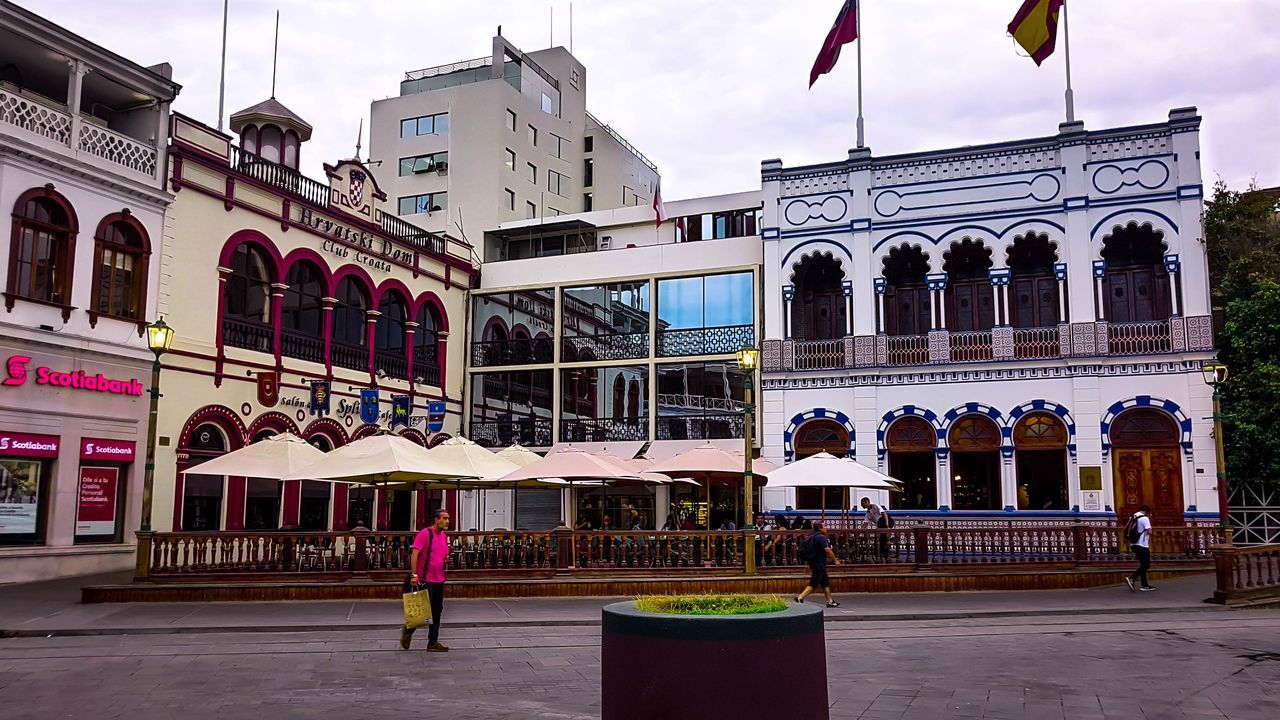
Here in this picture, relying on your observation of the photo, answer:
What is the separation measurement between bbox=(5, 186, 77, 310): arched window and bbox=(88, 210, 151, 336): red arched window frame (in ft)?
1.94

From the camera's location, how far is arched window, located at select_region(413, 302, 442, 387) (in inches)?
1294

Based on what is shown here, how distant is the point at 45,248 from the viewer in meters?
21.6

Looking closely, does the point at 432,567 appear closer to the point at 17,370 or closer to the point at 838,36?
the point at 17,370

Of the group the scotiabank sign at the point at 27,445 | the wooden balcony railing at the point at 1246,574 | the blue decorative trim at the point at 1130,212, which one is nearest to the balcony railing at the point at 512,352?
the scotiabank sign at the point at 27,445

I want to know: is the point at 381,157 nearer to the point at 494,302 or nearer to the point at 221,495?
the point at 494,302

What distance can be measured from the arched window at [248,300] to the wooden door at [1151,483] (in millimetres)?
22032

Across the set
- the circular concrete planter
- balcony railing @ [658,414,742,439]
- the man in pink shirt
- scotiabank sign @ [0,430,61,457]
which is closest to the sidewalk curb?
the man in pink shirt

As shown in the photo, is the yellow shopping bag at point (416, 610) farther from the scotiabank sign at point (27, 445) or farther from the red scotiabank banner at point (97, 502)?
the red scotiabank banner at point (97, 502)

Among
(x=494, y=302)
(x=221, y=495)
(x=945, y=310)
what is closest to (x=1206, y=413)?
(x=945, y=310)

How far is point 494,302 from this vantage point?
35625 mm

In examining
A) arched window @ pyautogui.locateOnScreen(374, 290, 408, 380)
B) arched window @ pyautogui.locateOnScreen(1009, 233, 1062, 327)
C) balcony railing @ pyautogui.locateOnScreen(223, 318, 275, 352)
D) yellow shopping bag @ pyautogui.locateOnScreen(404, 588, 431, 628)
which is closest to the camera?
yellow shopping bag @ pyautogui.locateOnScreen(404, 588, 431, 628)

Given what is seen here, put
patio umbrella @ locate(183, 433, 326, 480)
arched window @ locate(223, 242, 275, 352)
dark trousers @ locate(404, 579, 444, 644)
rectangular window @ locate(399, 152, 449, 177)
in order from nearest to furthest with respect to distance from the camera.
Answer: dark trousers @ locate(404, 579, 444, 644) → patio umbrella @ locate(183, 433, 326, 480) → arched window @ locate(223, 242, 275, 352) → rectangular window @ locate(399, 152, 449, 177)

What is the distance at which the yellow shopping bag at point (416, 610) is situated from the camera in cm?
1280

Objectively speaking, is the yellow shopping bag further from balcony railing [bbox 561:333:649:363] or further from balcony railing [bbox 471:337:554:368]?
balcony railing [bbox 471:337:554:368]
